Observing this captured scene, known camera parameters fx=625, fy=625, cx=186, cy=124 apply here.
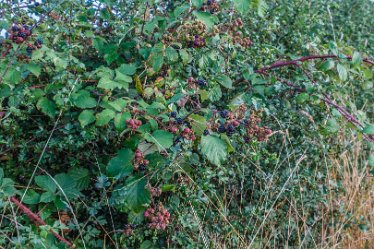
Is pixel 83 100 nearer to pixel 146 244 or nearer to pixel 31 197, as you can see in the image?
pixel 31 197

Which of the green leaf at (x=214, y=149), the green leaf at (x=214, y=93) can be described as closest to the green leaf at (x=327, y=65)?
the green leaf at (x=214, y=93)

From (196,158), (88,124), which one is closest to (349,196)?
(196,158)

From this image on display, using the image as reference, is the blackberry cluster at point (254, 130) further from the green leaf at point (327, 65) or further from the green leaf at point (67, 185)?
the green leaf at point (67, 185)

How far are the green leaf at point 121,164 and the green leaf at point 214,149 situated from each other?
1.07 ft

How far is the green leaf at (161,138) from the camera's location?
8.60ft

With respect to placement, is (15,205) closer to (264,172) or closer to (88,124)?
(88,124)

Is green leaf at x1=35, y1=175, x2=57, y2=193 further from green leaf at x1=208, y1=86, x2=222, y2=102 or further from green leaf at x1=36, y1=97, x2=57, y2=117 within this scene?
green leaf at x1=208, y1=86, x2=222, y2=102

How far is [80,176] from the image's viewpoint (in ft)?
10.4

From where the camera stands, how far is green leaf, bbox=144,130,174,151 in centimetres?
262

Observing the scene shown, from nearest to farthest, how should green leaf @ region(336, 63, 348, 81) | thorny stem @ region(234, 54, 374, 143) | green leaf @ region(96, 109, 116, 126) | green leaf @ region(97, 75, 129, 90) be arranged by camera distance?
green leaf @ region(96, 109, 116, 126), green leaf @ region(97, 75, 129, 90), green leaf @ region(336, 63, 348, 81), thorny stem @ region(234, 54, 374, 143)

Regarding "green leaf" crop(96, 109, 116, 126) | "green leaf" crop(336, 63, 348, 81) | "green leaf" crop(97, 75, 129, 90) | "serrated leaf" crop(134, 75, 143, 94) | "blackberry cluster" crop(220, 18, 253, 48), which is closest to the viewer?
"green leaf" crop(96, 109, 116, 126)

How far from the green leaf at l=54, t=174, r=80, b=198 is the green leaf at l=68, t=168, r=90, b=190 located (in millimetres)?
18

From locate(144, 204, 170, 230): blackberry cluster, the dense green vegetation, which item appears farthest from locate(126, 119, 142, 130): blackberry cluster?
locate(144, 204, 170, 230): blackberry cluster

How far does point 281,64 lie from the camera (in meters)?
3.42
